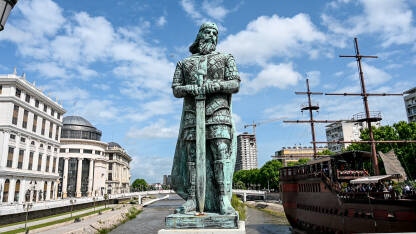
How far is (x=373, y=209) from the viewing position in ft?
63.0

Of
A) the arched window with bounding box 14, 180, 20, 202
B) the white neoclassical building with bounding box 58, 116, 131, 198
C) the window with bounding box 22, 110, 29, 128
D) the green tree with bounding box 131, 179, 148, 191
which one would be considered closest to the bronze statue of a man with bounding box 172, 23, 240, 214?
the arched window with bounding box 14, 180, 20, 202

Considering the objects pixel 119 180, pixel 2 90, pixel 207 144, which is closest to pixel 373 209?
pixel 207 144

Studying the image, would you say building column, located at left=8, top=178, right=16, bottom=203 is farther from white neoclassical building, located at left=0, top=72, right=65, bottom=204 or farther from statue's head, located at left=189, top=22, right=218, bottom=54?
statue's head, located at left=189, top=22, right=218, bottom=54

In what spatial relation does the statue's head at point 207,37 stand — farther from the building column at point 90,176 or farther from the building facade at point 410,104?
the building column at point 90,176

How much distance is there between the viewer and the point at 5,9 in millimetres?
4641

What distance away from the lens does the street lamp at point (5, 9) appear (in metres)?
4.59

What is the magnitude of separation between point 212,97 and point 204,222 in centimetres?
271

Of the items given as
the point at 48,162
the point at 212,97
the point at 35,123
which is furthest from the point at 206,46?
the point at 48,162

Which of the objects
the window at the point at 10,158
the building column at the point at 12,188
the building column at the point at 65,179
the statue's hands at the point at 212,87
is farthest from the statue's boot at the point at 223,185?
the building column at the point at 65,179

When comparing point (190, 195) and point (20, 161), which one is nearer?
point (190, 195)

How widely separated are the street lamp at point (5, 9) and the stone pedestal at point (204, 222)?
14.8 feet

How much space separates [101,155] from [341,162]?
82195mm

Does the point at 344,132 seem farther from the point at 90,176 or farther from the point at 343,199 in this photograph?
the point at 90,176

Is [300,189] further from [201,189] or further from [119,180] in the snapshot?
[119,180]
